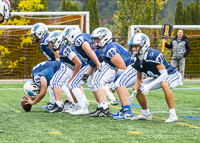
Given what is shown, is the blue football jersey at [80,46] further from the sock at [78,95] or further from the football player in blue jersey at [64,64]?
the sock at [78,95]

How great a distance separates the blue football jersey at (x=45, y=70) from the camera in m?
6.93

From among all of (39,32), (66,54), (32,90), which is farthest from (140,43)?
(39,32)

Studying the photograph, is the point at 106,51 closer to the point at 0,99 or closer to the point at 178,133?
the point at 178,133

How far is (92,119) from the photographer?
19.5ft

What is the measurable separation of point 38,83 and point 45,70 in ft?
0.96

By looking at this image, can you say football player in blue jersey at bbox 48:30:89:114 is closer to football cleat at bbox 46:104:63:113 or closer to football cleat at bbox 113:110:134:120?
football cleat at bbox 46:104:63:113

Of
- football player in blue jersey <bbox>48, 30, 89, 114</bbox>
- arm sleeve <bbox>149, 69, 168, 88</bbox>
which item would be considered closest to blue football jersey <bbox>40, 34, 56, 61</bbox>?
football player in blue jersey <bbox>48, 30, 89, 114</bbox>

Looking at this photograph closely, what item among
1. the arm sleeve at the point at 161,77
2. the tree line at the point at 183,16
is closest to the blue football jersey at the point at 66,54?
the arm sleeve at the point at 161,77

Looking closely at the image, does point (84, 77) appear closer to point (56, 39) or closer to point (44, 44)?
point (56, 39)

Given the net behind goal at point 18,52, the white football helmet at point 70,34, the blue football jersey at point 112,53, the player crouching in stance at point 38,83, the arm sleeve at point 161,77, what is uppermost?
the white football helmet at point 70,34

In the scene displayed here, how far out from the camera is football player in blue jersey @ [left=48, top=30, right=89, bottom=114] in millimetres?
6656

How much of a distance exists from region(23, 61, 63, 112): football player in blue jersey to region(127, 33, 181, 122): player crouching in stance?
193 cm

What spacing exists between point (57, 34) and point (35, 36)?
68 cm

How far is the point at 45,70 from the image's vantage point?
706 centimetres
